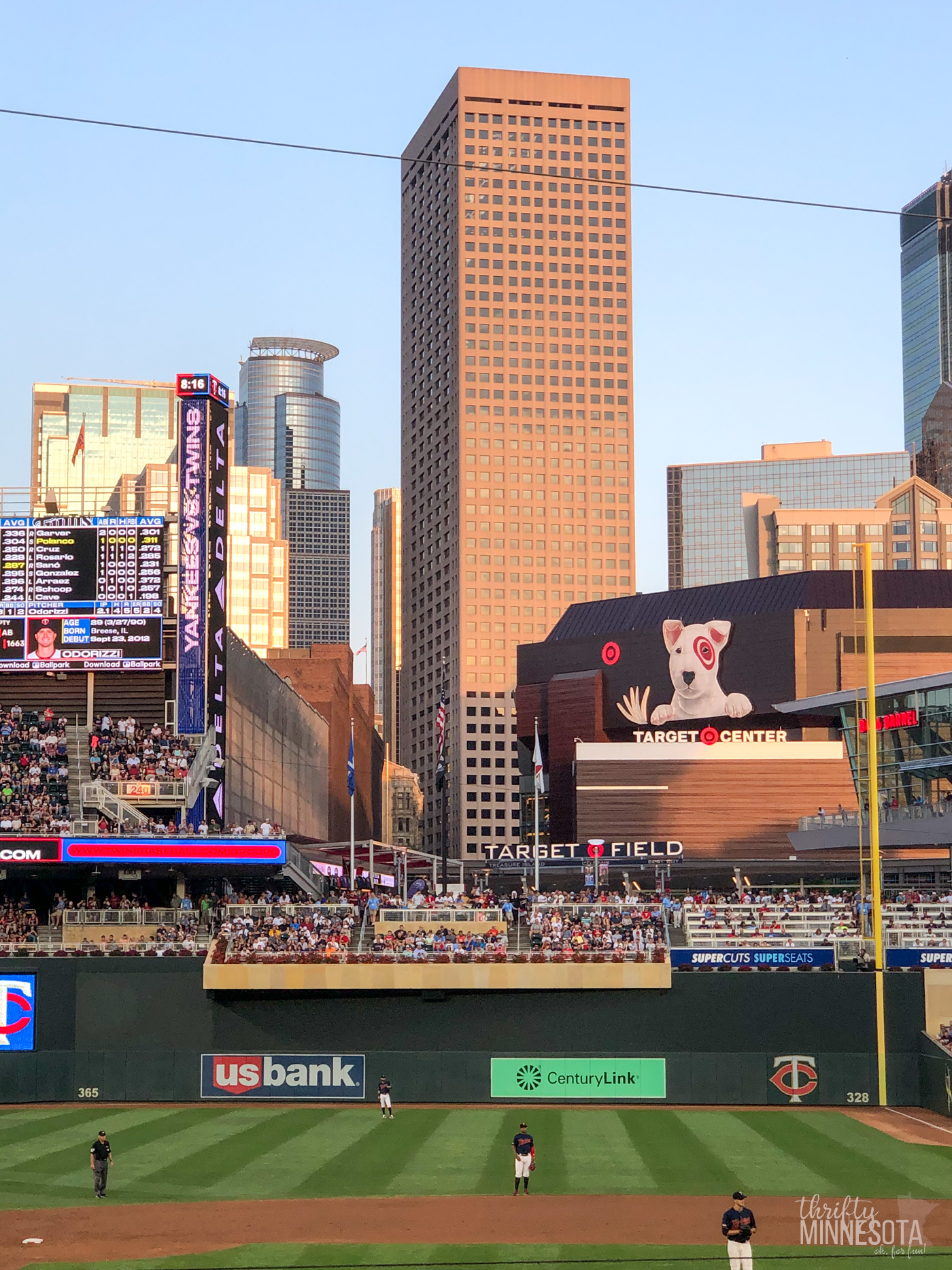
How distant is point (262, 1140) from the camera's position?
37.4 meters

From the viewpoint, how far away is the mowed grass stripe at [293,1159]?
100 ft

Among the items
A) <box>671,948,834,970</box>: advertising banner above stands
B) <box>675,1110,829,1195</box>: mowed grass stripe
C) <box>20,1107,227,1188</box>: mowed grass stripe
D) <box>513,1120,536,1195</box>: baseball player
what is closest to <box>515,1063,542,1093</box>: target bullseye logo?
<box>675,1110,829,1195</box>: mowed grass stripe

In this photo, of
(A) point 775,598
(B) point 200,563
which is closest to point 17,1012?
(B) point 200,563

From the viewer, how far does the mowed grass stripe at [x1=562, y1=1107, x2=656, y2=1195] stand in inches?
1216

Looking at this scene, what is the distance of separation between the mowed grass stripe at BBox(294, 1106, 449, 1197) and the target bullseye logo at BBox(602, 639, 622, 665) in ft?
185

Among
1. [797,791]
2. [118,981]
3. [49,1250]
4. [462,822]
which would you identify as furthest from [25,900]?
[462,822]

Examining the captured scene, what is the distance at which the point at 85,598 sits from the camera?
2623 inches

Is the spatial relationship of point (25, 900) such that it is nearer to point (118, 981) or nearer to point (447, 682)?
point (118, 981)

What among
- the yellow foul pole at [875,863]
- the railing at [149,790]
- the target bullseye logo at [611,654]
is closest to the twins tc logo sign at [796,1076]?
the yellow foul pole at [875,863]

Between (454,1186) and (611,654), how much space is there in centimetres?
6817

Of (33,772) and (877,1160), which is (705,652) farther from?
(877,1160)

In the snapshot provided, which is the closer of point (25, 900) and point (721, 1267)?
point (721, 1267)

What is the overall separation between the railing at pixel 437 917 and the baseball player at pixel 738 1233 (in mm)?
30751

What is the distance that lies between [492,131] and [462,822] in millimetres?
84288
